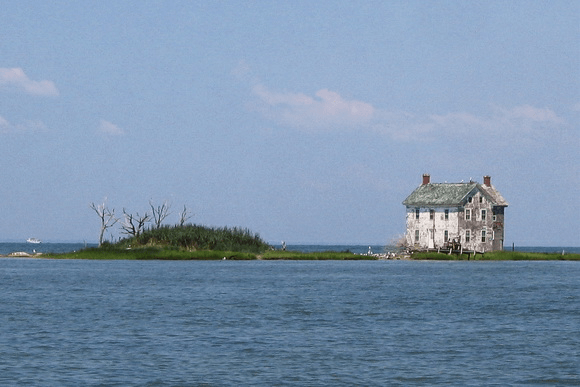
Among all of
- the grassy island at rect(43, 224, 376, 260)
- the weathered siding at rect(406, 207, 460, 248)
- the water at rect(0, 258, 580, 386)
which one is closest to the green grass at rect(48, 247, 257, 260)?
the grassy island at rect(43, 224, 376, 260)

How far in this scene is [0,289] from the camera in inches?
2311

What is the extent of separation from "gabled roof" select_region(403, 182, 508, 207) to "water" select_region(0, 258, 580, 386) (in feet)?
108

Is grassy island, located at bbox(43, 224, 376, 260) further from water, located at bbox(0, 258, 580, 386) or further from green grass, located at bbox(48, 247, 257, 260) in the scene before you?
water, located at bbox(0, 258, 580, 386)

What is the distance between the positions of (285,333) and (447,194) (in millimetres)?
68011

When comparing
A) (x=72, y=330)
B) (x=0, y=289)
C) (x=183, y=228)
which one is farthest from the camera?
(x=183, y=228)

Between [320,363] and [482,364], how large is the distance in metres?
4.88

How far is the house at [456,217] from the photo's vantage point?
99.5 metres

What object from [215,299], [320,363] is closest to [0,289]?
[215,299]

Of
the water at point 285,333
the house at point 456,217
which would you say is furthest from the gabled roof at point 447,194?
the water at point 285,333

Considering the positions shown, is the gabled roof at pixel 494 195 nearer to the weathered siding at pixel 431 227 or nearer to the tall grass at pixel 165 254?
the weathered siding at pixel 431 227

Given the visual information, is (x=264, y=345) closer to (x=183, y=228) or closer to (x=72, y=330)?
(x=72, y=330)

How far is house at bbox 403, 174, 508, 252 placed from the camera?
326ft

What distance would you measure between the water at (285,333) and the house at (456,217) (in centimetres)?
3269

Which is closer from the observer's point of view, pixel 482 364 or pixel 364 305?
→ pixel 482 364
